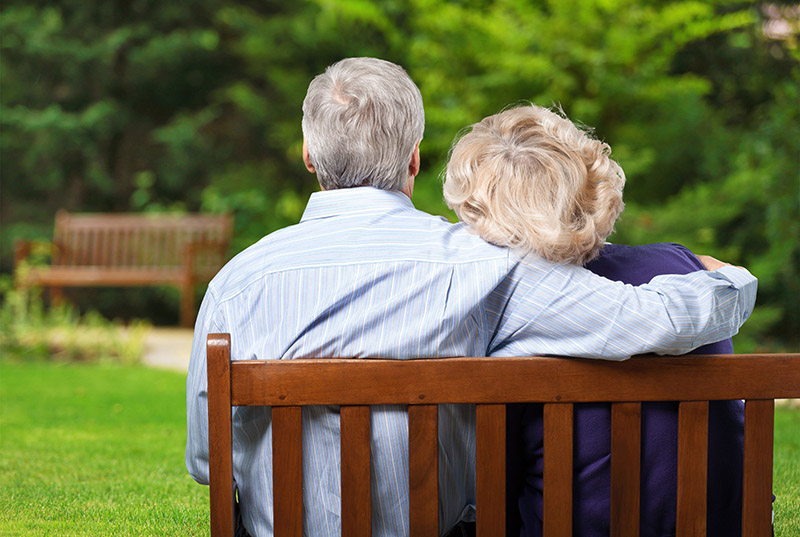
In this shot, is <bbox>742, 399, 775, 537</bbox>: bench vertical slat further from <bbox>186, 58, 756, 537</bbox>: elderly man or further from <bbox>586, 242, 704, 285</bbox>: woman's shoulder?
<bbox>586, 242, 704, 285</bbox>: woman's shoulder

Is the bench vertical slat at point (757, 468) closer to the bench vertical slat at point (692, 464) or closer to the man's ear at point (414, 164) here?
the bench vertical slat at point (692, 464)


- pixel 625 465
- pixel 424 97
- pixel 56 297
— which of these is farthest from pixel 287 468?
pixel 56 297

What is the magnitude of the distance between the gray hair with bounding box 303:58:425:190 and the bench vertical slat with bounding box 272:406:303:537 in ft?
1.64

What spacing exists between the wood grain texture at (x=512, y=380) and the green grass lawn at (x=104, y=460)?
3.67 ft

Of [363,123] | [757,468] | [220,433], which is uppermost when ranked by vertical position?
[363,123]

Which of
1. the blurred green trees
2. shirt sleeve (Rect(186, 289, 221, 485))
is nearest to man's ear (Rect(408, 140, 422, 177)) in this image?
shirt sleeve (Rect(186, 289, 221, 485))

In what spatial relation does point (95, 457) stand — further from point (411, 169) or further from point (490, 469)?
point (490, 469)

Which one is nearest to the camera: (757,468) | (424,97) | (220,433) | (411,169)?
(220,433)

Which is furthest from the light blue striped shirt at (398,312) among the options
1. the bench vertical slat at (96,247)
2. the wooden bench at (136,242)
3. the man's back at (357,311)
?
the bench vertical slat at (96,247)

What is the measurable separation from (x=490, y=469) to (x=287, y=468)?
36 cm

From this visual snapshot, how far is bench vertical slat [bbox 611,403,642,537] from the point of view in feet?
5.14

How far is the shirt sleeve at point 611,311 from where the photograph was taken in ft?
4.93

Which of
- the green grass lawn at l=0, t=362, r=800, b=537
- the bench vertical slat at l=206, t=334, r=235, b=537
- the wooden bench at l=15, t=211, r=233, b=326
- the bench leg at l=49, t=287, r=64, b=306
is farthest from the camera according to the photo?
the wooden bench at l=15, t=211, r=233, b=326

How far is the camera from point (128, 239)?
29.3ft
